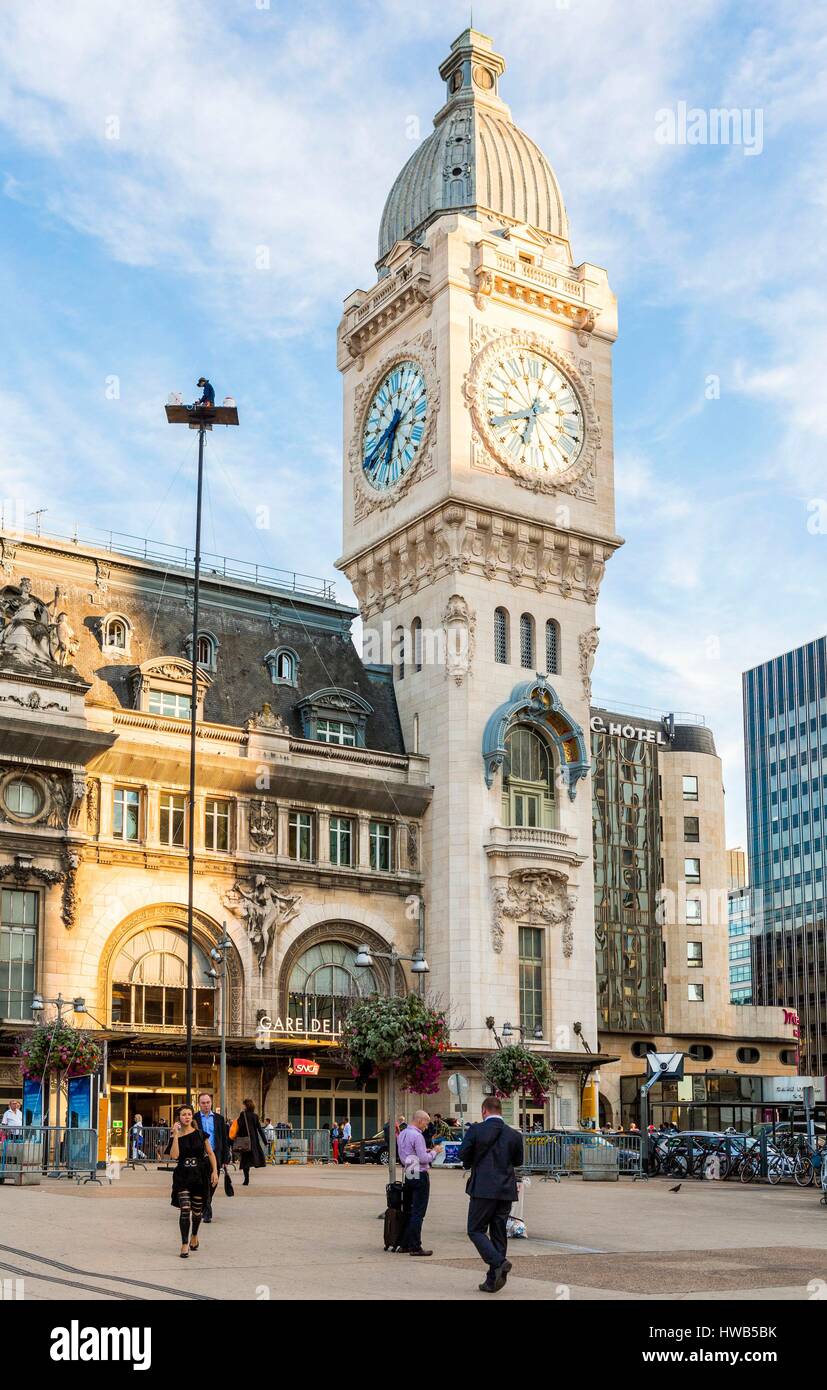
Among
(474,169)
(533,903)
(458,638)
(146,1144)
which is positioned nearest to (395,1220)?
(146,1144)

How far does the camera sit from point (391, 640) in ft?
234

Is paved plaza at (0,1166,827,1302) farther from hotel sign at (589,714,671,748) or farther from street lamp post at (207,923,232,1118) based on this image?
hotel sign at (589,714,671,748)

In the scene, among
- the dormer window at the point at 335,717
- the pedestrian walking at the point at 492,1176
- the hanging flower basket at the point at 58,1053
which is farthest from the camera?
the dormer window at the point at 335,717

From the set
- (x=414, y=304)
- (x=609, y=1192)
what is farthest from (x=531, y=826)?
(x=609, y=1192)

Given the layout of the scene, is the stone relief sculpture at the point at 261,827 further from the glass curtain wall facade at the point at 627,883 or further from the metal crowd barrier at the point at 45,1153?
the glass curtain wall facade at the point at 627,883

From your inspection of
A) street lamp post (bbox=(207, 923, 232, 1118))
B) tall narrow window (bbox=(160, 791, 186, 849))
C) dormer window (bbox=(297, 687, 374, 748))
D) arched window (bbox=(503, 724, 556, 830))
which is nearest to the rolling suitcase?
street lamp post (bbox=(207, 923, 232, 1118))

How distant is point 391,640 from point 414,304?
14929 millimetres

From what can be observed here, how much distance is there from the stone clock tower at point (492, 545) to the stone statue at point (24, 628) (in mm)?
17135

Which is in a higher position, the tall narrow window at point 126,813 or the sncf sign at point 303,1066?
the tall narrow window at point 126,813

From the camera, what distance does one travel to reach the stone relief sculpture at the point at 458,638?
2603 inches

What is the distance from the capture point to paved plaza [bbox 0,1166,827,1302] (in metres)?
16.7

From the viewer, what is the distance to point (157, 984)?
192ft

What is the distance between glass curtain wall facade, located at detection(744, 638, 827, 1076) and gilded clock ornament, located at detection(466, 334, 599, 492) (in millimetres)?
76119

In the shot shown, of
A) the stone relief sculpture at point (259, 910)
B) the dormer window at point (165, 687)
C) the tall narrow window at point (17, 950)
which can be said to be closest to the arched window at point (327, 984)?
the stone relief sculpture at point (259, 910)
